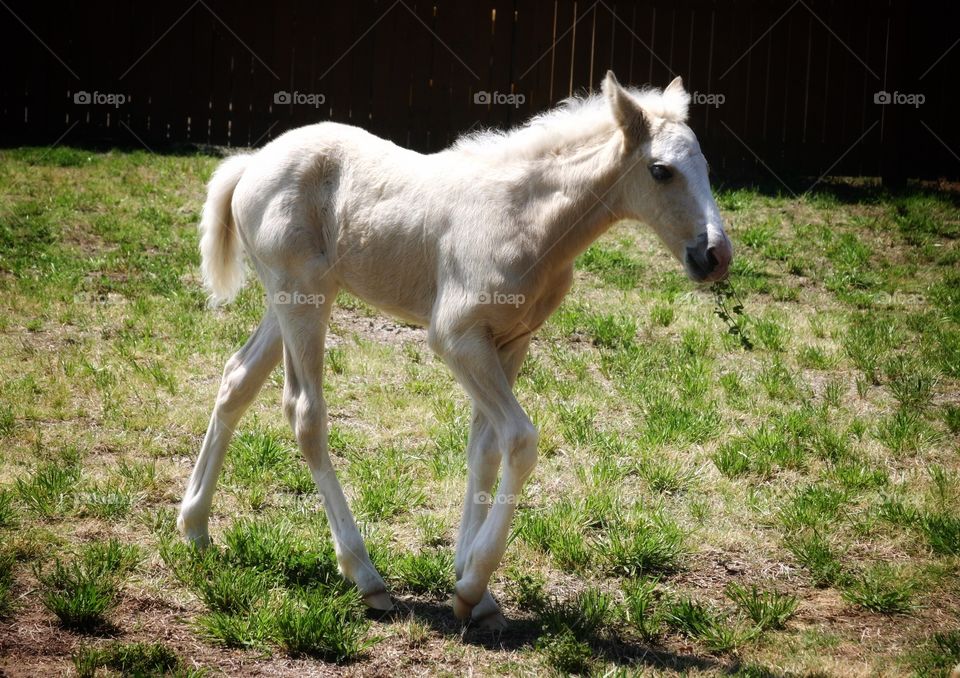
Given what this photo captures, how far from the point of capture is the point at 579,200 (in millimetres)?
4254

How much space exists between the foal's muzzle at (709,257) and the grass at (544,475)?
3.16 ft

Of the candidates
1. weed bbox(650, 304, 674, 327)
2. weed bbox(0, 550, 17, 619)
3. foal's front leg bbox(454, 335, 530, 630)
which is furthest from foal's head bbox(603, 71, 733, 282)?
weed bbox(650, 304, 674, 327)

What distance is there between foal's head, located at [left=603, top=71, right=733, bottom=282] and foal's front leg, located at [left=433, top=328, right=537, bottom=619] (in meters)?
0.87

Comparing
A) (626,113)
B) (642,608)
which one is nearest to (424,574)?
(642,608)

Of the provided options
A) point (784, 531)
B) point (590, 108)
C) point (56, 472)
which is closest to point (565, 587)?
point (784, 531)

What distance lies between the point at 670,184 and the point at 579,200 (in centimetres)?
39

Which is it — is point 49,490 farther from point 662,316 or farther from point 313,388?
point 662,316

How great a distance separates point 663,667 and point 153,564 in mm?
2336

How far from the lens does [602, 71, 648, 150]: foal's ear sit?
408cm

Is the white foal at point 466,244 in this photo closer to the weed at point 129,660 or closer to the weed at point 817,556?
the weed at point 129,660

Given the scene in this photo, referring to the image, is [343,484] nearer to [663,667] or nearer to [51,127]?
[663,667]

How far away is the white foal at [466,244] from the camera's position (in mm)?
4117

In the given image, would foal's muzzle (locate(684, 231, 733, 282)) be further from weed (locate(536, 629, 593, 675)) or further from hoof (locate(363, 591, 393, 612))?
hoof (locate(363, 591, 393, 612))

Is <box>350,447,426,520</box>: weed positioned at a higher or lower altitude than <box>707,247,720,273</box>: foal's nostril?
lower
